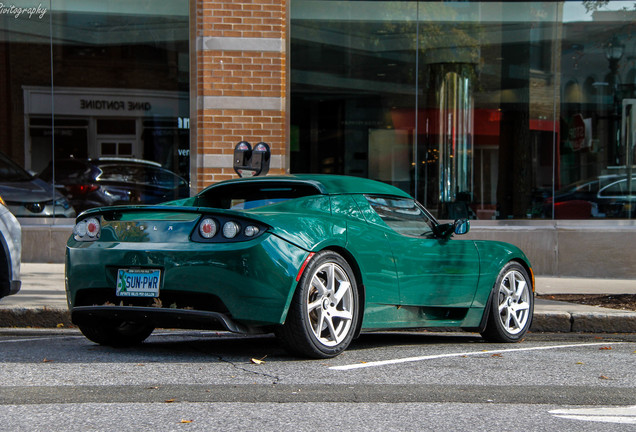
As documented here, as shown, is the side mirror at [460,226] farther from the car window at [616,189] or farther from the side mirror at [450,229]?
the car window at [616,189]

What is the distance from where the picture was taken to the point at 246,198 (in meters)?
6.56

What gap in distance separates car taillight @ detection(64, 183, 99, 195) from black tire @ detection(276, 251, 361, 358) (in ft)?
27.5

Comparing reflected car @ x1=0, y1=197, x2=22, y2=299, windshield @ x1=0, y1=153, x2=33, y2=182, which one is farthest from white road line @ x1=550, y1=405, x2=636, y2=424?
windshield @ x1=0, y1=153, x2=33, y2=182

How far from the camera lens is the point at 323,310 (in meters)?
5.65

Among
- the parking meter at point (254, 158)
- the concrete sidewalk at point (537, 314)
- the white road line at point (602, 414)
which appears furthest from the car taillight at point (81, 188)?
the white road line at point (602, 414)

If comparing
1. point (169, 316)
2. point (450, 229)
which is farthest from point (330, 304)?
point (450, 229)

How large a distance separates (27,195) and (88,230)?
7942 mm

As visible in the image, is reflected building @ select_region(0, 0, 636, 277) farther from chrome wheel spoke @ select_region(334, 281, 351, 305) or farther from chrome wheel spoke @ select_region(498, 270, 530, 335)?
chrome wheel spoke @ select_region(334, 281, 351, 305)

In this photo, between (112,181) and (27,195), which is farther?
(112,181)

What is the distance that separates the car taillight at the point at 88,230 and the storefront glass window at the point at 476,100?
304 inches

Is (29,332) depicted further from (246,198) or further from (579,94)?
(579,94)

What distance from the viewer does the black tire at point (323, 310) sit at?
546cm

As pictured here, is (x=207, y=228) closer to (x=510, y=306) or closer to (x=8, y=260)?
(x=8, y=260)

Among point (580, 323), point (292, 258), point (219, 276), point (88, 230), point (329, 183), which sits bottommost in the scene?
point (580, 323)
